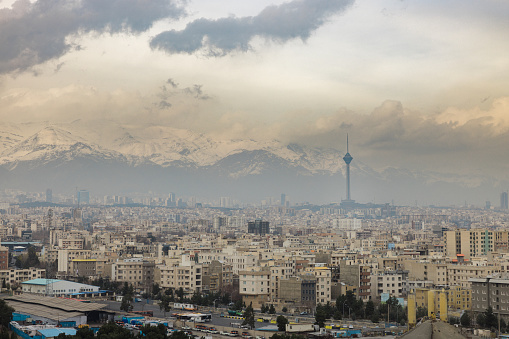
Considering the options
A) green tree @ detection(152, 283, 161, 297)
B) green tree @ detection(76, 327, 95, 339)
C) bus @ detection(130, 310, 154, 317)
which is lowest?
bus @ detection(130, 310, 154, 317)

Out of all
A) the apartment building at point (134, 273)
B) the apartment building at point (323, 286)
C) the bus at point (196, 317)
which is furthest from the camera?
the apartment building at point (134, 273)

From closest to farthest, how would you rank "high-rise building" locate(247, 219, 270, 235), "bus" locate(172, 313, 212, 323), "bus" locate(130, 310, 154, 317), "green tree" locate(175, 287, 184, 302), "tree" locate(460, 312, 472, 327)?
"tree" locate(460, 312, 472, 327) → "bus" locate(172, 313, 212, 323) → "bus" locate(130, 310, 154, 317) → "green tree" locate(175, 287, 184, 302) → "high-rise building" locate(247, 219, 270, 235)

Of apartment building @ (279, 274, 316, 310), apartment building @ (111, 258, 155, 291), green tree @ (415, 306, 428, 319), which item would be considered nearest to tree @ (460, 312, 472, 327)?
green tree @ (415, 306, 428, 319)

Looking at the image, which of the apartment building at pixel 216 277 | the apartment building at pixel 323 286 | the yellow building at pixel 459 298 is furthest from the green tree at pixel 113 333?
the apartment building at pixel 216 277

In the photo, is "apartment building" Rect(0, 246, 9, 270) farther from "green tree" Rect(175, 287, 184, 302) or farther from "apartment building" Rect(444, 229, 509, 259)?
"apartment building" Rect(444, 229, 509, 259)

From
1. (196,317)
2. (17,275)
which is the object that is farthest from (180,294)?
(17,275)

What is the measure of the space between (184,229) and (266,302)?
7323 centimetres

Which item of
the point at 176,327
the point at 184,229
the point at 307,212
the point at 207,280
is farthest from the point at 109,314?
the point at 307,212

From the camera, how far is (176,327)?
91.1ft

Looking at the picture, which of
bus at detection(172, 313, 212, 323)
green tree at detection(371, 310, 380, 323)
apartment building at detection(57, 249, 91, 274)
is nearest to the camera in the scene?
bus at detection(172, 313, 212, 323)

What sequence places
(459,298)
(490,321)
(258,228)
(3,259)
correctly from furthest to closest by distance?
(258,228)
(3,259)
(459,298)
(490,321)

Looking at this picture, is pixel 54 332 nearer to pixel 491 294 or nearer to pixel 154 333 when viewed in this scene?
pixel 154 333

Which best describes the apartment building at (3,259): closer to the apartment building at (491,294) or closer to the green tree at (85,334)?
the apartment building at (491,294)

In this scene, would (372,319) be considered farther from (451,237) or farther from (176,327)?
(451,237)
